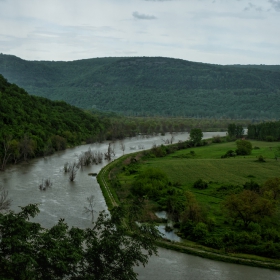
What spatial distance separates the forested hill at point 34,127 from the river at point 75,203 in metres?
2.94

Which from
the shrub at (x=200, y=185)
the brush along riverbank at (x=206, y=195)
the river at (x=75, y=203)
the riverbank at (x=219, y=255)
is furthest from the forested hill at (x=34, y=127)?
the riverbank at (x=219, y=255)

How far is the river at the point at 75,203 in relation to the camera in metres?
30.0

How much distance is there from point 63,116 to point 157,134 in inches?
1715

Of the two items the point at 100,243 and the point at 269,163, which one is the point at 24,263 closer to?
the point at 100,243

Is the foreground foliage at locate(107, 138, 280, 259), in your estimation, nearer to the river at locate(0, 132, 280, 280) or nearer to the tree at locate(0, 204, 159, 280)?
the river at locate(0, 132, 280, 280)

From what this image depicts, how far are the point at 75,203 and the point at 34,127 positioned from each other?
45.9m

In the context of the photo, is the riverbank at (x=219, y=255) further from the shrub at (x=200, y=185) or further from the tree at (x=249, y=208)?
the shrub at (x=200, y=185)

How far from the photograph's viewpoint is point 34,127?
89.6 meters

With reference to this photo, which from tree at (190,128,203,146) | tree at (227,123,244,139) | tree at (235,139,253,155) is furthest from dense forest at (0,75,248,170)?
tree at (235,139,253,155)

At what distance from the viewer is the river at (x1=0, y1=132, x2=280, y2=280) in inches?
1179

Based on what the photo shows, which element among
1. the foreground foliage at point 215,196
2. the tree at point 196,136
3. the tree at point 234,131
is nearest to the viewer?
the foreground foliage at point 215,196

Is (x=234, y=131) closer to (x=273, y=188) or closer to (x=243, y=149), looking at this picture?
(x=243, y=149)

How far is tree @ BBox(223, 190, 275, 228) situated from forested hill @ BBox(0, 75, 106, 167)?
38741mm

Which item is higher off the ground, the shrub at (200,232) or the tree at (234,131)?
the tree at (234,131)
